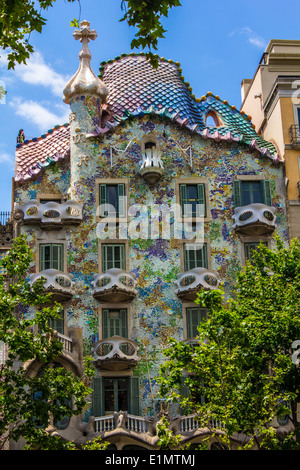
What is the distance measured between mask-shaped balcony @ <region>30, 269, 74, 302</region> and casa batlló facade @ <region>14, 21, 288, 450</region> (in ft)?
0.13

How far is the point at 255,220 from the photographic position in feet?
113

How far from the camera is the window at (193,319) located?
1318 inches

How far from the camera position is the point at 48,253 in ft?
113

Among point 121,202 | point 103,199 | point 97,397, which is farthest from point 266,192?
point 97,397

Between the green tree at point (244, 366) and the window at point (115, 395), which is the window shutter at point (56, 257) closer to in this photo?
the window at point (115, 395)

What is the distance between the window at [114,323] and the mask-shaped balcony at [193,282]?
2.38 meters

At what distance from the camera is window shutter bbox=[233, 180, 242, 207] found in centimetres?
3566

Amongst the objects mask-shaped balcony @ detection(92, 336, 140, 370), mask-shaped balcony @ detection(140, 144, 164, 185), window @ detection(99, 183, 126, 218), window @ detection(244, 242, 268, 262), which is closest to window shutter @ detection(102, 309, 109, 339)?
mask-shaped balcony @ detection(92, 336, 140, 370)

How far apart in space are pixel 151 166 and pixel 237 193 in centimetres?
377

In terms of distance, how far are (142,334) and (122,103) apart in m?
10.7

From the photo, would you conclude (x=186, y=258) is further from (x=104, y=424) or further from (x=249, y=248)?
(x=104, y=424)

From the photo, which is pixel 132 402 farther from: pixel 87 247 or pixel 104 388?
pixel 87 247

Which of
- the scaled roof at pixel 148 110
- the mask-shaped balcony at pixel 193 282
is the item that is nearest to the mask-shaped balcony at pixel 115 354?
the mask-shaped balcony at pixel 193 282
